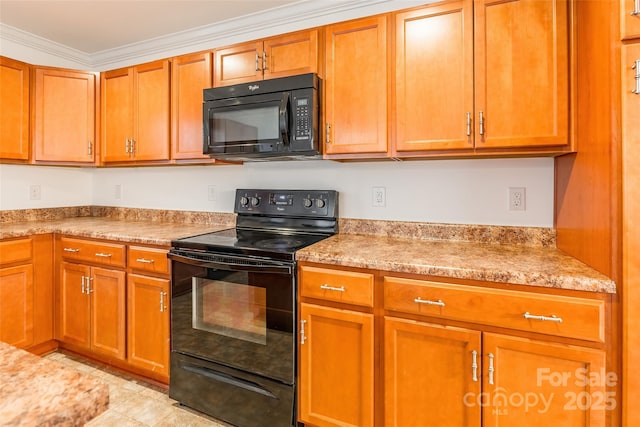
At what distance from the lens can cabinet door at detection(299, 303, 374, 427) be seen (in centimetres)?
154

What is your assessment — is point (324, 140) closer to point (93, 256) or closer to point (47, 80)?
point (93, 256)

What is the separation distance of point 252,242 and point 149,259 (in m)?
0.69

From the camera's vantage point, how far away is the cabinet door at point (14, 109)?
2.47 meters

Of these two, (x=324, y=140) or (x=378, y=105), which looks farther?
(x=324, y=140)

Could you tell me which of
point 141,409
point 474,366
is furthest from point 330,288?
point 141,409

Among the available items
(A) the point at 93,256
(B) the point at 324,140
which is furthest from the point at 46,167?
(B) the point at 324,140

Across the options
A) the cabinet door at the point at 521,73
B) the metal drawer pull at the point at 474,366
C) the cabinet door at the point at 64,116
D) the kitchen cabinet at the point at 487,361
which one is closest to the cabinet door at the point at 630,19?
the cabinet door at the point at 521,73

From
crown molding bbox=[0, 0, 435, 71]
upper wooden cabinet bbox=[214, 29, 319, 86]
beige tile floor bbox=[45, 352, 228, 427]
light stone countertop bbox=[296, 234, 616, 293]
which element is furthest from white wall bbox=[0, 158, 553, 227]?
beige tile floor bbox=[45, 352, 228, 427]

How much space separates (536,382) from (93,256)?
8.41 ft

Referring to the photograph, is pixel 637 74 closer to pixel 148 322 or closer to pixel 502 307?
pixel 502 307

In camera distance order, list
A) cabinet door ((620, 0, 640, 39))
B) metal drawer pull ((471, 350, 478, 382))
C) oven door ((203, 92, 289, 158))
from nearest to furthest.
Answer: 1. cabinet door ((620, 0, 640, 39))
2. metal drawer pull ((471, 350, 478, 382))
3. oven door ((203, 92, 289, 158))

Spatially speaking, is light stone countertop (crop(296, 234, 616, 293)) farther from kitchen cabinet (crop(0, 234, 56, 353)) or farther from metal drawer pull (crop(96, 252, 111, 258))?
kitchen cabinet (crop(0, 234, 56, 353))

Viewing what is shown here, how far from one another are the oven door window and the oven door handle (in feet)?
0.07

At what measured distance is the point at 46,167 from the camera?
298 cm
